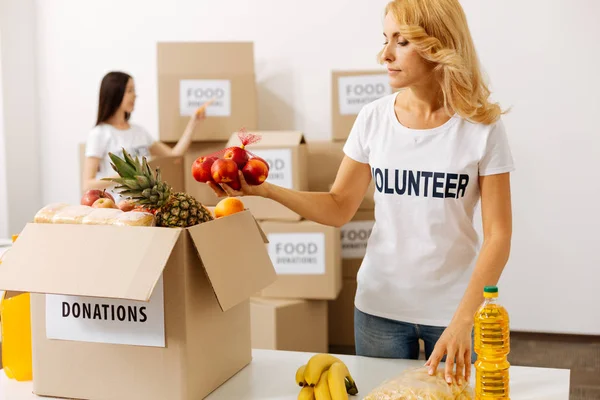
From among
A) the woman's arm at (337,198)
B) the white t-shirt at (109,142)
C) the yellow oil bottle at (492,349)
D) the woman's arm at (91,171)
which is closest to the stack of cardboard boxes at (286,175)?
the white t-shirt at (109,142)

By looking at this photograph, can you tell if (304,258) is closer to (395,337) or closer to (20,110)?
(395,337)

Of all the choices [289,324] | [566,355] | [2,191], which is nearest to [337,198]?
[289,324]

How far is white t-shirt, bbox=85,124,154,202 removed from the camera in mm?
3531

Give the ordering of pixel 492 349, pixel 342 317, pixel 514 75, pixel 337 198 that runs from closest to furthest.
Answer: pixel 492 349 → pixel 337 198 → pixel 342 317 → pixel 514 75

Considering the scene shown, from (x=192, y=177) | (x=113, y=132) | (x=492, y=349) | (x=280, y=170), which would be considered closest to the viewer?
(x=492, y=349)

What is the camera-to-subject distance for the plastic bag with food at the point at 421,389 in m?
1.17

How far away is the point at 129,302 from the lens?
129 cm

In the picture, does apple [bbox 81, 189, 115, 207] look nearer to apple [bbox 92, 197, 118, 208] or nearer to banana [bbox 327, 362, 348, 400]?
apple [bbox 92, 197, 118, 208]

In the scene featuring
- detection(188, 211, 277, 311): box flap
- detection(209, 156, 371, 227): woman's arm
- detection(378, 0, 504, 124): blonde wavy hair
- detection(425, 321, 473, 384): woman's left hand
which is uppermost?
detection(378, 0, 504, 124): blonde wavy hair

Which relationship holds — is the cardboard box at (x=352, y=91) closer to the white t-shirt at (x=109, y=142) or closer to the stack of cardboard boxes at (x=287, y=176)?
the stack of cardboard boxes at (x=287, y=176)

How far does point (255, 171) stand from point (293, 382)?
0.42 metres

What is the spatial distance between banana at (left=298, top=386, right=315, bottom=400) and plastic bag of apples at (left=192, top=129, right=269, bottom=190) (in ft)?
1.34

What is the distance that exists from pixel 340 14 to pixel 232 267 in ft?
9.24

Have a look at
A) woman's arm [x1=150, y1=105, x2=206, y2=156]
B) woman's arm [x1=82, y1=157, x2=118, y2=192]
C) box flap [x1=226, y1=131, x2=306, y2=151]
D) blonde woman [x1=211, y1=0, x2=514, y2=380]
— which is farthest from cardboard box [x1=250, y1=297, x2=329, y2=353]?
blonde woman [x1=211, y1=0, x2=514, y2=380]
